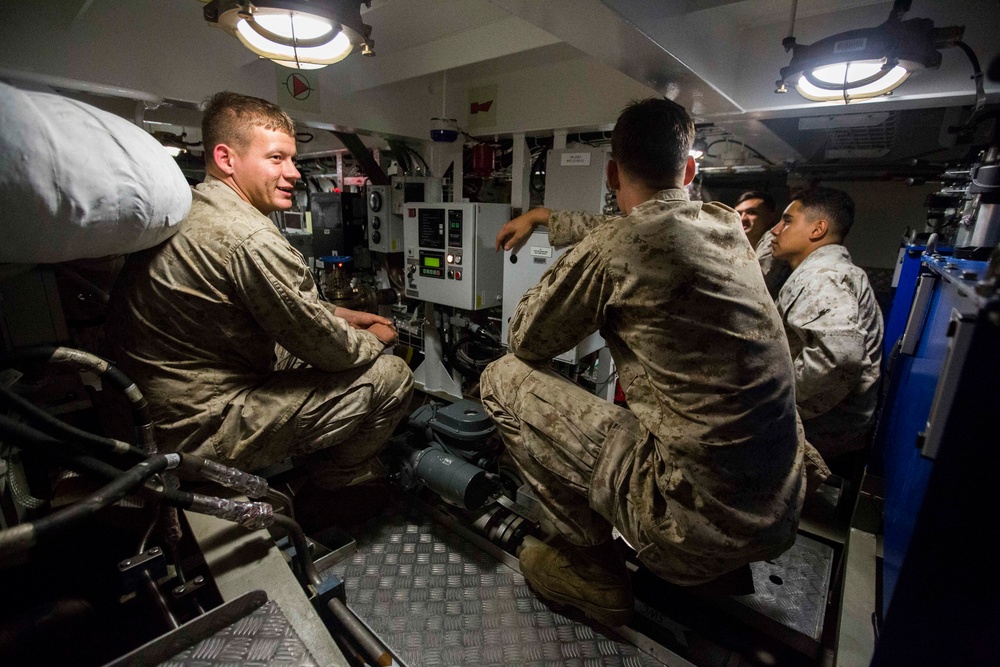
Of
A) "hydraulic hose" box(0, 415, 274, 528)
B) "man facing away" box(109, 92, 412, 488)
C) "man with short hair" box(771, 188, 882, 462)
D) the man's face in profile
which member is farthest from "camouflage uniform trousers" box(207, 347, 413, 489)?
the man's face in profile

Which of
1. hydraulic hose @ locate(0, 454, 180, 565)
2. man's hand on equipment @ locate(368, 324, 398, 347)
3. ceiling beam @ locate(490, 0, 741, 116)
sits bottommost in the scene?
man's hand on equipment @ locate(368, 324, 398, 347)

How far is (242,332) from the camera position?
1952 mm

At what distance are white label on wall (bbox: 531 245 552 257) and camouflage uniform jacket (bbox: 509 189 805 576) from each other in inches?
56.6

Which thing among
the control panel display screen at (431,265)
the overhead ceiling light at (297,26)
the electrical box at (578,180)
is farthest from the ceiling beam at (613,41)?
the control panel display screen at (431,265)

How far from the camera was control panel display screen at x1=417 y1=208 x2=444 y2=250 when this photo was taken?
11.7 feet

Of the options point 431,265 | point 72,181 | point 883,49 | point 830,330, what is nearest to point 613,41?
point 883,49

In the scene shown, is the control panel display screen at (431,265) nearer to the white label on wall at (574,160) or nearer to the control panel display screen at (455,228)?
the control panel display screen at (455,228)

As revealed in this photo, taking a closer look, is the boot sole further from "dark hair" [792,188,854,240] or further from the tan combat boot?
"dark hair" [792,188,854,240]

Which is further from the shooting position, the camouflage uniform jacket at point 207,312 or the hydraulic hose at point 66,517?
the camouflage uniform jacket at point 207,312

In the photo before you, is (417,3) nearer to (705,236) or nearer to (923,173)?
(705,236)

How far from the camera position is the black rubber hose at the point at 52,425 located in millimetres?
932

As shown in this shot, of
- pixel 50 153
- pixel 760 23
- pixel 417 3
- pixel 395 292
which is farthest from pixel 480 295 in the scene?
pixel 50 153

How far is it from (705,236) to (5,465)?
6.93ft

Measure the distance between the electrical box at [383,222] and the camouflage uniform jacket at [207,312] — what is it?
230cm
